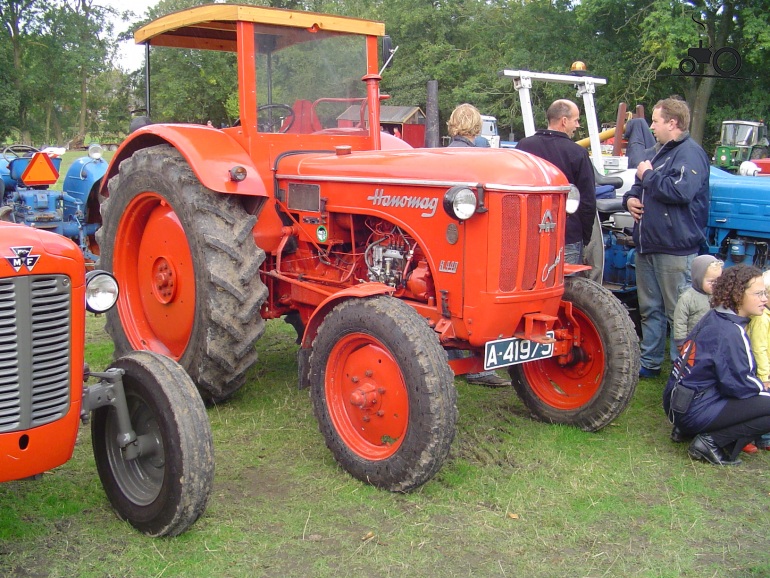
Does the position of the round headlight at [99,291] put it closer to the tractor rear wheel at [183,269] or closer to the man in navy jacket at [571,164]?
the tractor rear wheel at [183,269]

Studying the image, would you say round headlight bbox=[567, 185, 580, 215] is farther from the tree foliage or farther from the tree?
the tree

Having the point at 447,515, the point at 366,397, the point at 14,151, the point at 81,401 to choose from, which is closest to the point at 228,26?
the point at 366,397

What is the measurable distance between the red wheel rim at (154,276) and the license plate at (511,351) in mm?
1931

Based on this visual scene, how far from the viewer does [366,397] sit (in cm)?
363

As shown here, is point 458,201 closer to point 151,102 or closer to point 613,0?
point 151,102

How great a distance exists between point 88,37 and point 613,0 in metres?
25.0

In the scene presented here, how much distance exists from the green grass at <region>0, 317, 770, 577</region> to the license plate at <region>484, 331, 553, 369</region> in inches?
22.4

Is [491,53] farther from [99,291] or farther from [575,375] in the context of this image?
[99,291]

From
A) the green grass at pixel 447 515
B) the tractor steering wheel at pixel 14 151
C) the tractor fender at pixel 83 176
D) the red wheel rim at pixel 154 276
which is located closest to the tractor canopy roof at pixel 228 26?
the red wheel rim at pixel 154 276

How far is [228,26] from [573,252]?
2.63m

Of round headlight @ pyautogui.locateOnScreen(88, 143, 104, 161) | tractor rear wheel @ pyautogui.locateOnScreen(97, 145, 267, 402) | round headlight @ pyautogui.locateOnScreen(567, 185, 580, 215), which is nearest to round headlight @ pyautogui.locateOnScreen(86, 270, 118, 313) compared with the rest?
tractor rear wheel @ pyautogui.locateOnScreen(97, 145, 267, 402)

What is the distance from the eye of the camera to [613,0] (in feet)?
76.8

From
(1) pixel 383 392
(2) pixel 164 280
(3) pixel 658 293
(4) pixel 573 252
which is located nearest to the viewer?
(1) pixel 383 392

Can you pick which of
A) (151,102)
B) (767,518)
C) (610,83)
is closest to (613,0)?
(610,83)
